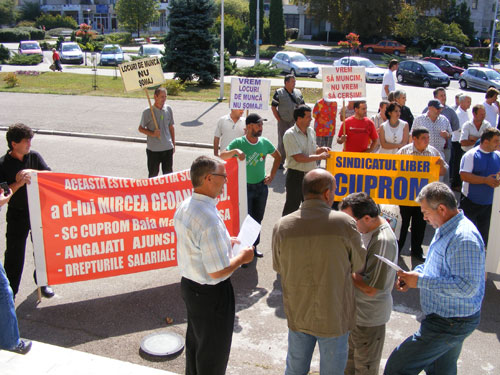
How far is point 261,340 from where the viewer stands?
5.37m

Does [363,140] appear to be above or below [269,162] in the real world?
above

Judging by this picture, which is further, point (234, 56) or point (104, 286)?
point (234, 56)

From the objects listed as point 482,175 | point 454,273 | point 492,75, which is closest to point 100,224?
point 454,273

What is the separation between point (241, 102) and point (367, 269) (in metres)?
7.34

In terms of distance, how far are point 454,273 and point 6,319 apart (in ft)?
12.2

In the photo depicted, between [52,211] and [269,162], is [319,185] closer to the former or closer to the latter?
[52,211]

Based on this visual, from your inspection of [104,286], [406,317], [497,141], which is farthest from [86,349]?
[497,141]

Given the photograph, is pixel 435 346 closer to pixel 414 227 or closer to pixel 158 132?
pixel 414 227

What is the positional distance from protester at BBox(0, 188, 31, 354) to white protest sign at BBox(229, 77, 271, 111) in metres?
6.78

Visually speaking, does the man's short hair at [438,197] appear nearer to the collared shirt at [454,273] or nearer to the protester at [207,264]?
the collared shirt at [454,273]

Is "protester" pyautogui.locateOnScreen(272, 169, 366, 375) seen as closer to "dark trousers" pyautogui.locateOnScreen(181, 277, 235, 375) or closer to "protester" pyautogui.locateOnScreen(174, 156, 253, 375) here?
"protester" pyautogui.locateOnScreen(174, 156, 253, 375)

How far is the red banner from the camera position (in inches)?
232

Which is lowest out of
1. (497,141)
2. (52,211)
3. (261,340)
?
(261,340)

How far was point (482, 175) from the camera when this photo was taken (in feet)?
21.8
